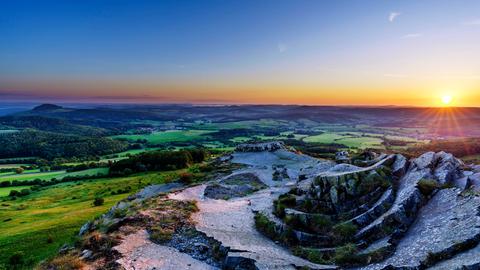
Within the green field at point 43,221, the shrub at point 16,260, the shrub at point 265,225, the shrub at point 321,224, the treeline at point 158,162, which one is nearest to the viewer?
the shrub at point 321,224

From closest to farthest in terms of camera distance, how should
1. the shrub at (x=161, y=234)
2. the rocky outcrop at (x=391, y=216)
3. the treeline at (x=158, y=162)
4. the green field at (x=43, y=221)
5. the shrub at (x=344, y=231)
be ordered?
the rocky outcrop at (x=391, y=216)
the shrub at (x=344, y=231)
the shrub at (x=161, y=234)
the green field at (x=43, y=221)
the treeline at (x=158, y=162)

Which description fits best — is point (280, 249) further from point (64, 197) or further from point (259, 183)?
point (64, 197)

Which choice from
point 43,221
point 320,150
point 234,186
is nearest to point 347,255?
point 234,186

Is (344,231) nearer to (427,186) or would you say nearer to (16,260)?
(427,186)

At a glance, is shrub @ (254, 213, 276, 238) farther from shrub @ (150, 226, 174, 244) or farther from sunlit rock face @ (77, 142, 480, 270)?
shrub @ (150, 226, 174, 244)

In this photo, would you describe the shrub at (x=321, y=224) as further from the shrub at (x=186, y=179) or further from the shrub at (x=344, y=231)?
the shrub at (x=186, y=179)

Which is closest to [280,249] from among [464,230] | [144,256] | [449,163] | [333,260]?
[333,260]

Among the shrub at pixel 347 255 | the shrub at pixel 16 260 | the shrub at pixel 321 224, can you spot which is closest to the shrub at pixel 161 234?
the shrub at pixel 321 224
